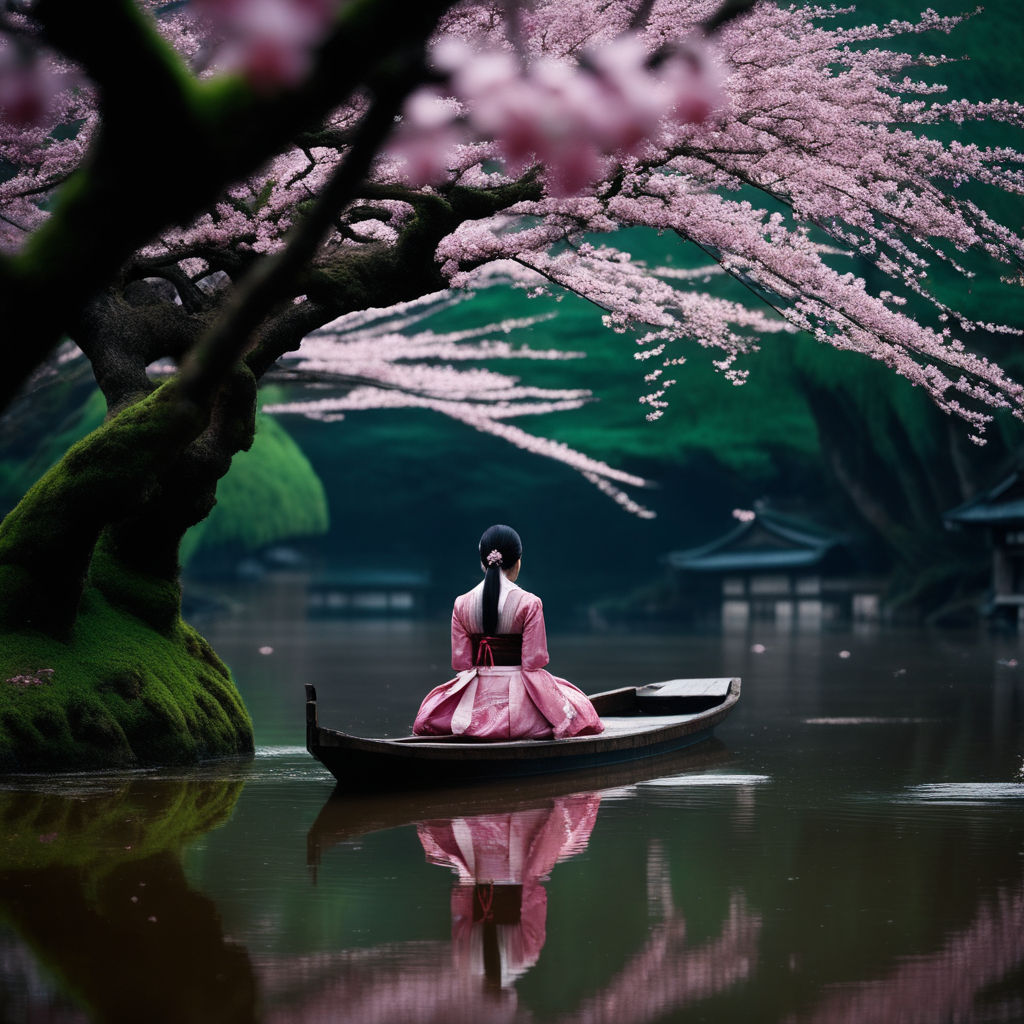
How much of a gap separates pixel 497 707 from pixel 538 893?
3.11 metres

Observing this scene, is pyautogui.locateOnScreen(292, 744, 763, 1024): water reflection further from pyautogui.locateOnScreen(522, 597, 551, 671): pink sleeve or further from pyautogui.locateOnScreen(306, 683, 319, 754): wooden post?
pyautogui.locateOnScreen(522, 597, 551, 671): pink sleeve

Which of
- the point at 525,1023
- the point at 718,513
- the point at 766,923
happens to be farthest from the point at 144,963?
the point at 718,513

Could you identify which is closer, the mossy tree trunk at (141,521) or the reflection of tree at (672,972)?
the reflection of tree at (672,972)

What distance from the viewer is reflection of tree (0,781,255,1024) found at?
4.02m

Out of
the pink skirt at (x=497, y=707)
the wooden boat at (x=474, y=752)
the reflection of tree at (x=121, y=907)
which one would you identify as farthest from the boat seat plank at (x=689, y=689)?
the reflection of tree at (x=121, y=907)

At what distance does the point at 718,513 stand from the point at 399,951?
40.8m

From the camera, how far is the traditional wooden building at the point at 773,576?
40.1 meters

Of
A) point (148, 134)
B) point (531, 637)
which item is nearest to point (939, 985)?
point (148, 134)

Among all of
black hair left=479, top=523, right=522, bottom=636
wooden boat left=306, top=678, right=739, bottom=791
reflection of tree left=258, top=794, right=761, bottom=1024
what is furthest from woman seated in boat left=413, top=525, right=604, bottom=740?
reflection of tree left=258, top=794, right=761, bottom=1024

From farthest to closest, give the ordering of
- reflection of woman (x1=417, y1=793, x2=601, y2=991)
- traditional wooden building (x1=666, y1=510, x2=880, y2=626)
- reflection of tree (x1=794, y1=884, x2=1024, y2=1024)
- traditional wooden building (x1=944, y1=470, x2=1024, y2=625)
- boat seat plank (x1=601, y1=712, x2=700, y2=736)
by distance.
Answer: traditional wooden building (x1=666, y1=510, x2=880, y2=626) < traditional wooden building (x1=944, y1=470, x2=1024, y2=625) < boat seat plank (x1=601, y1=712, x2=700, y2=736) < reflection of woman (x1=417, y1=793, x2=601, y2=991) < reflection of tree (x1=794, y1=884, x2=1024, y2=1024)

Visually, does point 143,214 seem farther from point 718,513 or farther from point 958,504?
point 718,513

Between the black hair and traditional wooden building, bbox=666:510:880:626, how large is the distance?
30.7 m

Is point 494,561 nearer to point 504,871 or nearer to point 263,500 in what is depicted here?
point 504,871

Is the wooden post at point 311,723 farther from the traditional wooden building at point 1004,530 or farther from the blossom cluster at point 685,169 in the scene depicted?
the traditional wooden building at point 1004,530
